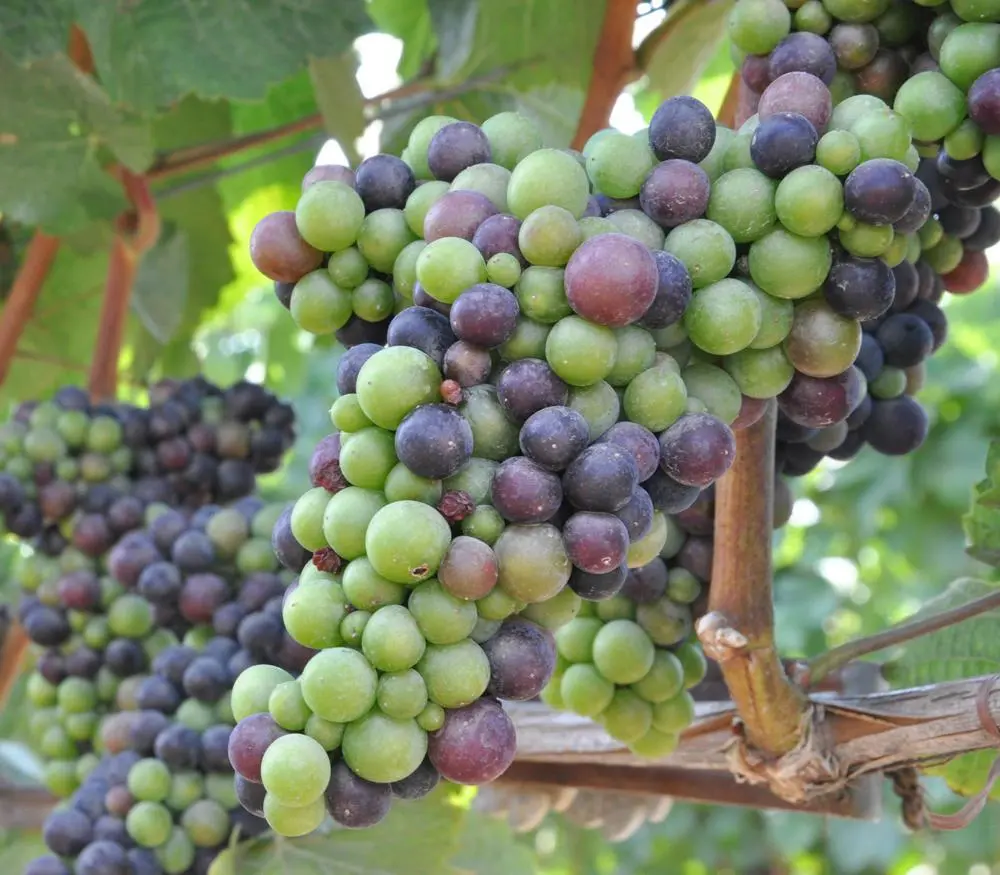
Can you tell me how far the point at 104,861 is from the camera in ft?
3.44

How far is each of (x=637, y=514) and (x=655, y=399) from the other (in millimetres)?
67

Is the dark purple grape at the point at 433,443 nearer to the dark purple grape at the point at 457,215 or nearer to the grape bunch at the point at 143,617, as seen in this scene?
the dark purple grape at the point at 457,215

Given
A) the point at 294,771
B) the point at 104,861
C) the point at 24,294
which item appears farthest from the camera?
the point at 24,294

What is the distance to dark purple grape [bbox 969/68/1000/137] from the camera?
70 centimetres

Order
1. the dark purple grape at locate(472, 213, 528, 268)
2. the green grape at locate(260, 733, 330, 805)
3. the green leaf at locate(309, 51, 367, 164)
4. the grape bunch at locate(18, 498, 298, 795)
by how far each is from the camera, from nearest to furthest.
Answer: the green grape at locate(260, 733, 330, 805)
the dark purple grape at locate(472, 213, 528, 268)
the grape bunch at locate(18, 498, 298, 795)
the green leaf at locate(309, 51, 367, 164)

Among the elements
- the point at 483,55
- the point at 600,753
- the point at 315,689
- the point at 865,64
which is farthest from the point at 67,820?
the point at 483,55

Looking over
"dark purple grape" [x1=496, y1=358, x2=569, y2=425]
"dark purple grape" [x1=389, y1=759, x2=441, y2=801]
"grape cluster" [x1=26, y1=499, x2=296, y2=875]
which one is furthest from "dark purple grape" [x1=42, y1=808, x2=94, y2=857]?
"dark purple grape" [x1=496, y1=358, x2=569, y2=425]

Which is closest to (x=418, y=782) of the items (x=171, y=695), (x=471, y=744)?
(x=471, y=744)

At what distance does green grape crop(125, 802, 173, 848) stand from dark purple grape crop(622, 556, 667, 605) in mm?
493

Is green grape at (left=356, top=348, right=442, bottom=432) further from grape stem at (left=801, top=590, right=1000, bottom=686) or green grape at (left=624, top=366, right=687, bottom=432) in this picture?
grape stem at (left=801, top=590, right=1000, bottom=686)

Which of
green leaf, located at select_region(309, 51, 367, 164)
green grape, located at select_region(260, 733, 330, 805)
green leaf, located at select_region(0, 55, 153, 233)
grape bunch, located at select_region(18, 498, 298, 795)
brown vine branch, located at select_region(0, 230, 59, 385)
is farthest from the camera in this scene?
brown vine branch, located at select_region(0, 230, 59, 385)

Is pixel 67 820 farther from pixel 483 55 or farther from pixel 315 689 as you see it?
pixel 483 55

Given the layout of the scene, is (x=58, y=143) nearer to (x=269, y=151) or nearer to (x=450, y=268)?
(x=269, y=151)

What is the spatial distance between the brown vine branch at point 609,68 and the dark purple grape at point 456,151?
0.71m
